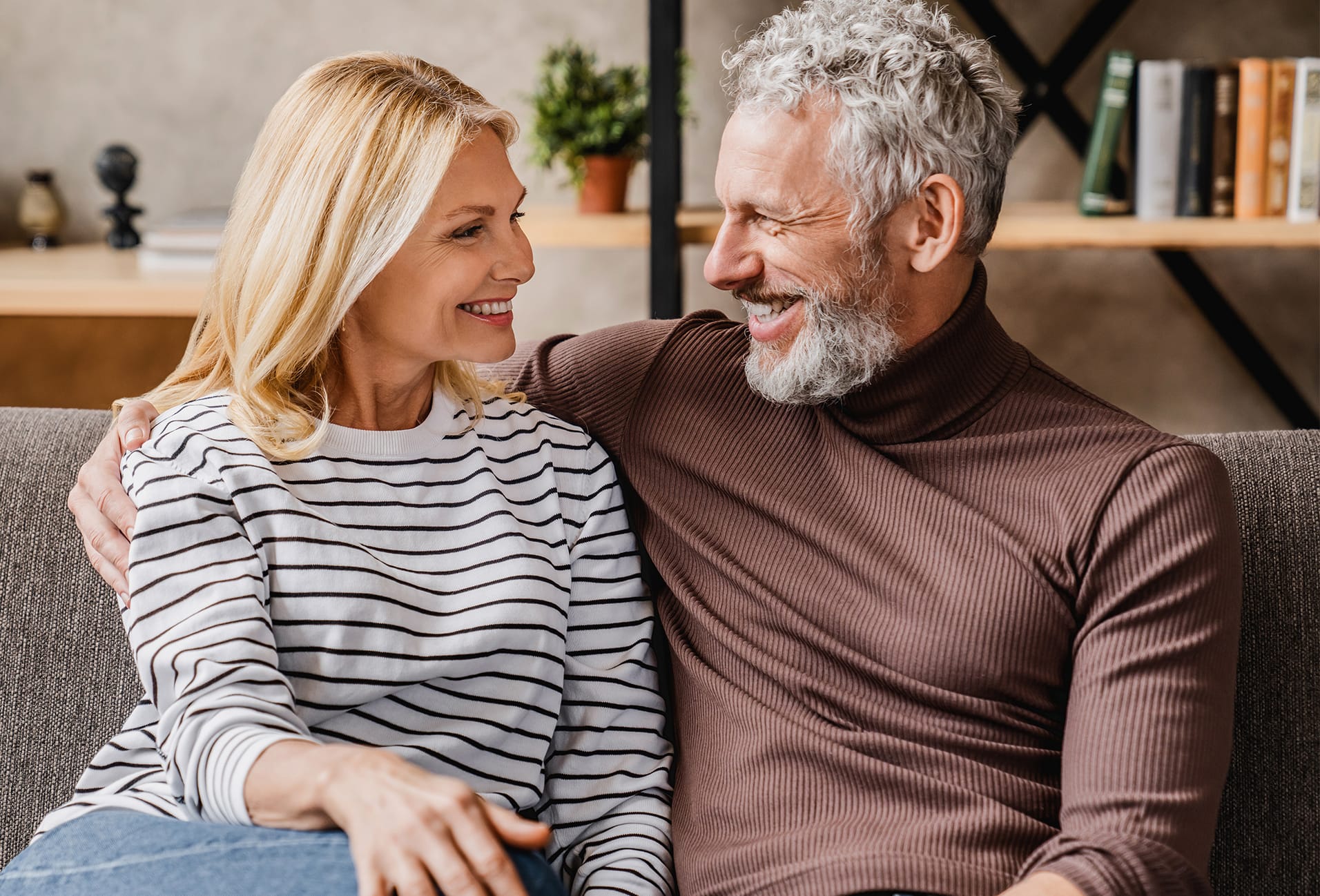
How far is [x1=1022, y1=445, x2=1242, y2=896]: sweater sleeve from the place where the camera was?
897 mm

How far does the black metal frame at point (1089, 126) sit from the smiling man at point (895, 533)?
3.37 ft

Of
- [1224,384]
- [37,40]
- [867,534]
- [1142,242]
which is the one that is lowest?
[1224,384]

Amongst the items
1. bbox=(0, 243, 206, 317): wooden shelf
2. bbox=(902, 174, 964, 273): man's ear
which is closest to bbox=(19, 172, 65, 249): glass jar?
bbox=(0, 243, 206, 317): wooden shelf

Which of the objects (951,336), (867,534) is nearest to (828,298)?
(951,336)

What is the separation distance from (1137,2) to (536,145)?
1132mm

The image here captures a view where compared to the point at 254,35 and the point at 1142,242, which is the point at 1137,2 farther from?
the point at 254,35

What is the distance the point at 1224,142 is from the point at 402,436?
1.44 metres

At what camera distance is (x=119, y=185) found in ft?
7.18

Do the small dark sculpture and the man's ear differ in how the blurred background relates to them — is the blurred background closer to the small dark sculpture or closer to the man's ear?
the small dark sculpture

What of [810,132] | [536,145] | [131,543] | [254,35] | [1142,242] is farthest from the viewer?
[254,35]

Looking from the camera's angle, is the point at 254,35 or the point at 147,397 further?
the point at 254,35

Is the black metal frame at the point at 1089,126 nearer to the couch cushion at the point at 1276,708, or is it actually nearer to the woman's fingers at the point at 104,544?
the couch cushion at the point at 1276,708

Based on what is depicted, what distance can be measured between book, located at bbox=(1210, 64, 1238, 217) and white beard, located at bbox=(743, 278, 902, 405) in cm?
98

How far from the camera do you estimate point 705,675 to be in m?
1.10
